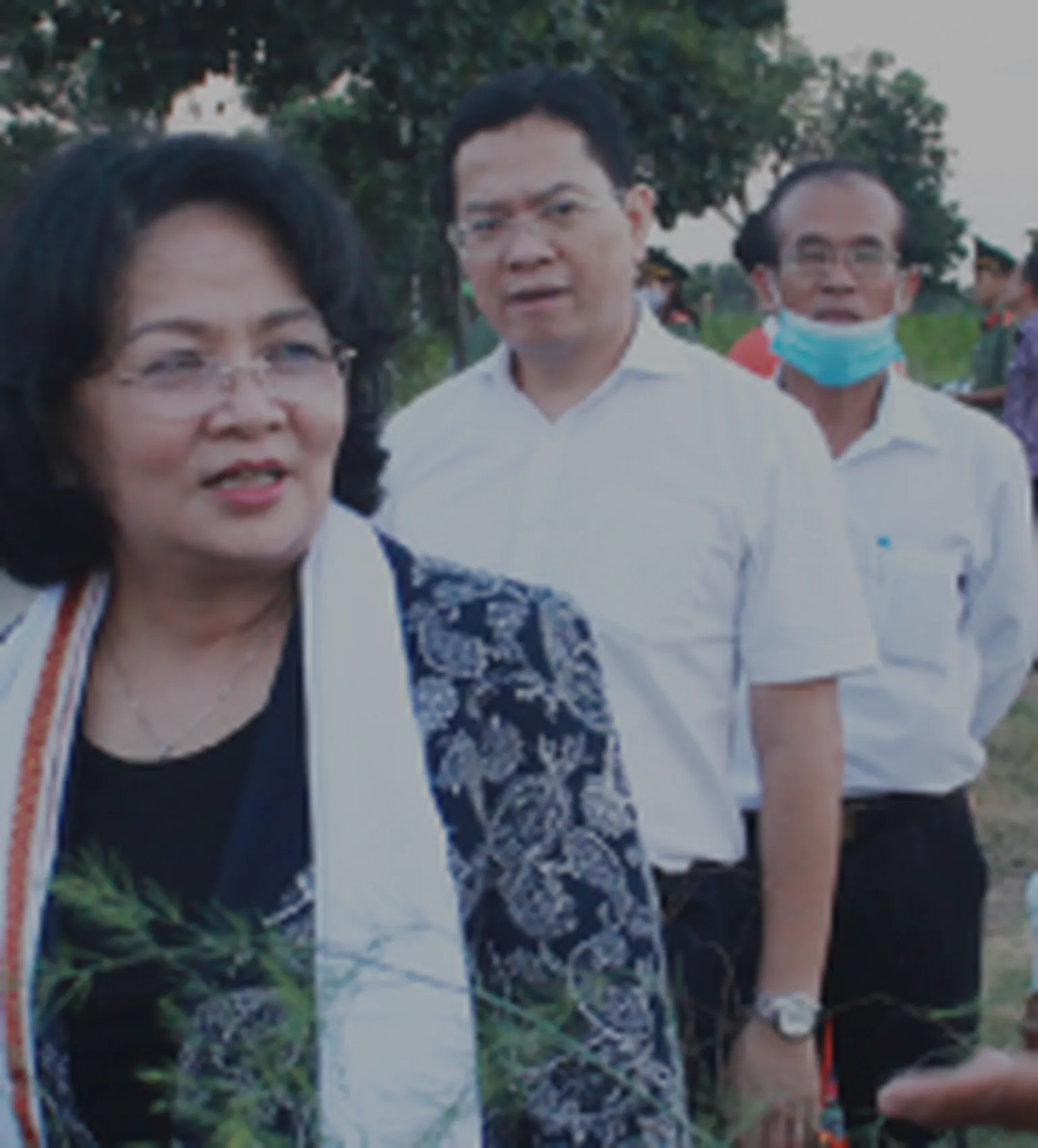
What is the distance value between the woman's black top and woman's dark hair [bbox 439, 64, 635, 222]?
128 cm

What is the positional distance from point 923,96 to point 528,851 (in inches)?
2941

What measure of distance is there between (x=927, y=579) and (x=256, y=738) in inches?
63.4

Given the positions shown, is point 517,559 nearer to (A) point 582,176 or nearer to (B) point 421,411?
(B) point 421,411

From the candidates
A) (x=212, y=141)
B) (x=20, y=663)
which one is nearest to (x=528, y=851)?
(x=20, y=663)

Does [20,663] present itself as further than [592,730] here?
Yes

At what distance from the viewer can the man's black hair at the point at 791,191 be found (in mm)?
3619

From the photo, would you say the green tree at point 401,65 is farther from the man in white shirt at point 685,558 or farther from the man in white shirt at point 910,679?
the man in white shirt at point 685,558

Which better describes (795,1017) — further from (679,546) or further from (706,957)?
(679,546)

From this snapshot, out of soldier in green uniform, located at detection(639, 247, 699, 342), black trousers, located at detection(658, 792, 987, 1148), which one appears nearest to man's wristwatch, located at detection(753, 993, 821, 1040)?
black trousers, located at detection(658, 792, 987, 1148)

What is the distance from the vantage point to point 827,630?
263 cm

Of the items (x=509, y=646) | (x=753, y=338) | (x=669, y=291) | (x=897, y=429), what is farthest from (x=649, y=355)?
(x=669, y=291)

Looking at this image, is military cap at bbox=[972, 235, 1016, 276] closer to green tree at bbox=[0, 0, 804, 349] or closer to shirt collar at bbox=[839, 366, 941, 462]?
green tree at bbox=[0, 0, 804, 349]

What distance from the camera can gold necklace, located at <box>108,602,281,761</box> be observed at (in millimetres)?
2021

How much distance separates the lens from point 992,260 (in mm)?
11680
